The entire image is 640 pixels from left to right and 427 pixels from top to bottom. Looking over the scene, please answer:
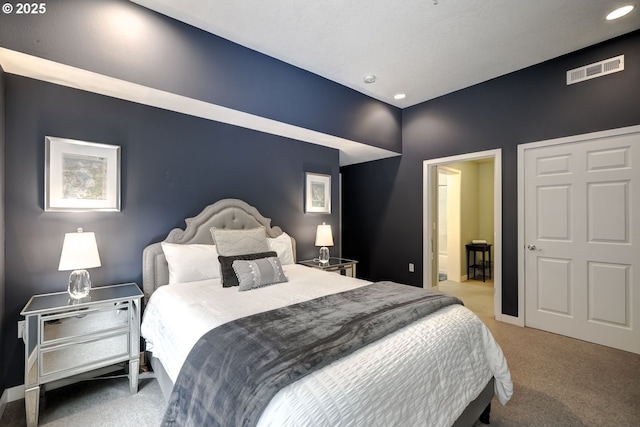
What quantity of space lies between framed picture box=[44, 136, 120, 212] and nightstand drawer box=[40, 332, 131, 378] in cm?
107

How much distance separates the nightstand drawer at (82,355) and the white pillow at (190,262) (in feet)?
1.92

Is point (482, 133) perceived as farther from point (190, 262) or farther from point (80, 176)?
point (80, 176)

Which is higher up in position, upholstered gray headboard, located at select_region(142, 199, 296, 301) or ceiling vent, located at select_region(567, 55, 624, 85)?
ceiling vent, located at select_region(567, 55, 624, 85)

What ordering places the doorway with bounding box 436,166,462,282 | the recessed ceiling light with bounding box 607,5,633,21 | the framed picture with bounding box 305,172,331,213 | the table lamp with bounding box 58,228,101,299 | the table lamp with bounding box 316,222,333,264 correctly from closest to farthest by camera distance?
the table lamp with bounding box 58,228,101,299, the recessed ceiling light with bounding box 607,5,633,21, the table lamp with bounding box 316,222,333,264, the framed picture with bounding box 305,172,331,213, the doorway with bounding box 436,166,462,282

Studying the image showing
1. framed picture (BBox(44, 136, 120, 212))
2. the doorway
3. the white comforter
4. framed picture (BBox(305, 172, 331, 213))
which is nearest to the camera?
the white comforter

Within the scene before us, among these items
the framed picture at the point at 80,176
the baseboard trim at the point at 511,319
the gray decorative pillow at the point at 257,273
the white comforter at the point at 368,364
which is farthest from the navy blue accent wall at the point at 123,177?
the baseboard trim at the point at 511,319

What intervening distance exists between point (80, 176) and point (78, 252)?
2.31 ft

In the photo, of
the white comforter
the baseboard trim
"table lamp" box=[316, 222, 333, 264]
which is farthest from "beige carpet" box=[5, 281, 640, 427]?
"table lamp" box=[316, 222, 333, 264]

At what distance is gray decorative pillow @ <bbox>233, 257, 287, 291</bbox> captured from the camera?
2375 mm

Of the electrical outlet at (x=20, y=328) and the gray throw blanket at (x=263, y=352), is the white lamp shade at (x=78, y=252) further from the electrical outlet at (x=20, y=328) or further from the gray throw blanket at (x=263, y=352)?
the gray throw blanket at (x=263, y=352)

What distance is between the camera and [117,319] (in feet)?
6.87

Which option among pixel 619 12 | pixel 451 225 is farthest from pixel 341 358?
pixel 451 225

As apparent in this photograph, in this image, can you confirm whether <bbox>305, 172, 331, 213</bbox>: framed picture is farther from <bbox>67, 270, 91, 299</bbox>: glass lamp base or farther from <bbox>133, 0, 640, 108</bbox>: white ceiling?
<bbox>67, 270, 91, 299</bbox>: glass lamp base

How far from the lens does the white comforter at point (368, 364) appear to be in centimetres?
102
